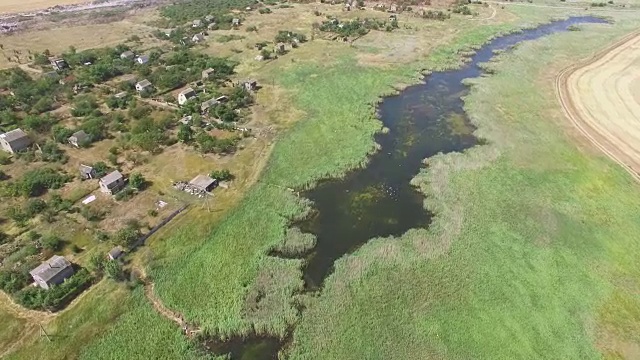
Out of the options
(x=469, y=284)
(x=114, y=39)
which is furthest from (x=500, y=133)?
(x=114, y=39)

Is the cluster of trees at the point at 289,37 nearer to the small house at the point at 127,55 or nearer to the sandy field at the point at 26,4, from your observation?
the small house at the point at 127,55

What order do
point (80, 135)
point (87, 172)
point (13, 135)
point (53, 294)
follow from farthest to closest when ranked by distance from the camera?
1. point (80, 135)
2. point (13, 135)
3. point (87, 172)
4. point (53, 294)

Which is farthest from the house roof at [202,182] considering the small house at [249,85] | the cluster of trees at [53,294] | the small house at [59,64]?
the small house at [59,64]

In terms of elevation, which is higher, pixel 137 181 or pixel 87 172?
pixel 137 181

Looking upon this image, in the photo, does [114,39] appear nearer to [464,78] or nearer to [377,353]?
[464,78]

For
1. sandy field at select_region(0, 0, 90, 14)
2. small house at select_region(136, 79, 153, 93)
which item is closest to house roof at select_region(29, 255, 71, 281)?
small house at select_region(136, 79, 153, 93)

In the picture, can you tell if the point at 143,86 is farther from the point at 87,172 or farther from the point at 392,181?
the point at 392,181

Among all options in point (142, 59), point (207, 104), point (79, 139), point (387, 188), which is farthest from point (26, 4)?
point (387, 188)
